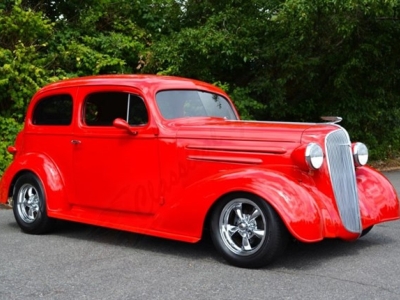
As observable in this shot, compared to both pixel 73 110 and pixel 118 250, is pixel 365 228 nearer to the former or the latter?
pixel 118 250

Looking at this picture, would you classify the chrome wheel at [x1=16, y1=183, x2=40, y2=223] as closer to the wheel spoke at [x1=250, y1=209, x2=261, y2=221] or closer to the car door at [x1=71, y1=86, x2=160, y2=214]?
the car door at [x1=71, y1=86, x2=160, y2=214]

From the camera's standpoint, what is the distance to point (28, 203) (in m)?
7.01

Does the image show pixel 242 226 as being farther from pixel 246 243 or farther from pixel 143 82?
pixel 143 82

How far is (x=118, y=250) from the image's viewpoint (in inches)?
236

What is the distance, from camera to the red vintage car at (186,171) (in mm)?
5273

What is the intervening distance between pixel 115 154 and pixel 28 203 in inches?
57.0

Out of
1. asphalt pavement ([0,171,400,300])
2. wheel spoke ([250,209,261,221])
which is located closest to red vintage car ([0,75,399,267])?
wheel spoke ([250,209,261,221])

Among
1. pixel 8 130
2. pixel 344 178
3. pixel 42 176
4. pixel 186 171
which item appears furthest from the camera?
pixel 8 130

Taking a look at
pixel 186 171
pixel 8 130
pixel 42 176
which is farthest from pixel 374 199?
pixel 8 130

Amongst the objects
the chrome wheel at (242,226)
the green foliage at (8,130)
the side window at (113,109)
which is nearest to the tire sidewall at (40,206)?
the side window at (113,109)

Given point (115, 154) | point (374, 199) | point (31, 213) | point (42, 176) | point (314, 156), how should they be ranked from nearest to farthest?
point (314, 156) < point (374, 199) < point (115, 154) < point (42, 176) < point (31, 213)

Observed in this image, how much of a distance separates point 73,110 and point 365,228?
3376 mm

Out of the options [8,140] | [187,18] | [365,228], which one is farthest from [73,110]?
[187,18]

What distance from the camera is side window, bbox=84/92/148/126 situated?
6.26 metres
